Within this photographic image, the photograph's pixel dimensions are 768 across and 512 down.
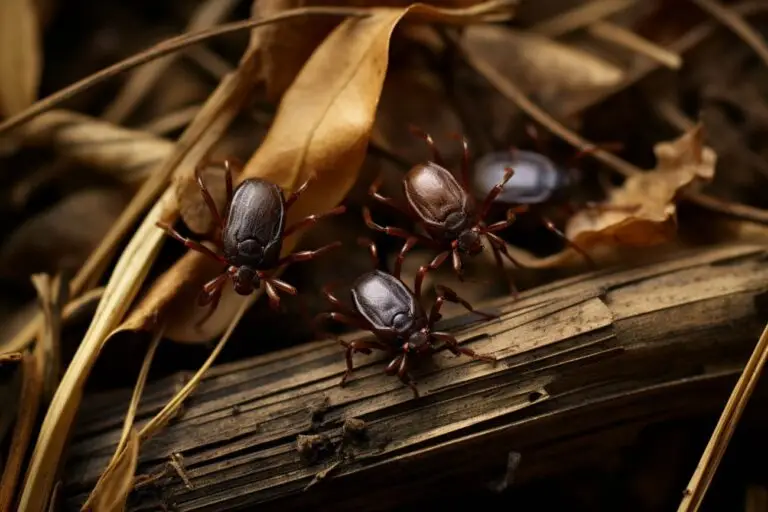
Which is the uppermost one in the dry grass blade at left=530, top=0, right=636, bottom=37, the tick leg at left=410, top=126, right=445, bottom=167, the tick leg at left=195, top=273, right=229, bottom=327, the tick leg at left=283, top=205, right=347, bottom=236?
the dry grass blade at left=530, top=0, right=636, bottom=37

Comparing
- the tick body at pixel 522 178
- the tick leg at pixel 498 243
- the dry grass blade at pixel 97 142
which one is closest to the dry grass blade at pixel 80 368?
the dry grass blade at pixel 97 142

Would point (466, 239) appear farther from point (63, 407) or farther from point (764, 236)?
point (63, 407)

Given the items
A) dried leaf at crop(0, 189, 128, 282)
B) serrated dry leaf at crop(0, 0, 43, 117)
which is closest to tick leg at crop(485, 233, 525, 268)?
dried leaf at crop(0, 189, 128, 282)

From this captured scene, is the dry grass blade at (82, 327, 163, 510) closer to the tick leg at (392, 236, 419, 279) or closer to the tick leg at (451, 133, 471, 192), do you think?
the tick leg at (392, 236, 419, 279)

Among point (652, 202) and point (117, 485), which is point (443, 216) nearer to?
point (652, 202)

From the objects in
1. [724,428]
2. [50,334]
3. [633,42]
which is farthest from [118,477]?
[633,42]

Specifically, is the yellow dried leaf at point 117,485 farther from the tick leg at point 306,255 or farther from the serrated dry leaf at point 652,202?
the serrated dry leaf at point 652,202

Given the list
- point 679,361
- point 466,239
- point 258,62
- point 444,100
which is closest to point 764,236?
point 679,361
